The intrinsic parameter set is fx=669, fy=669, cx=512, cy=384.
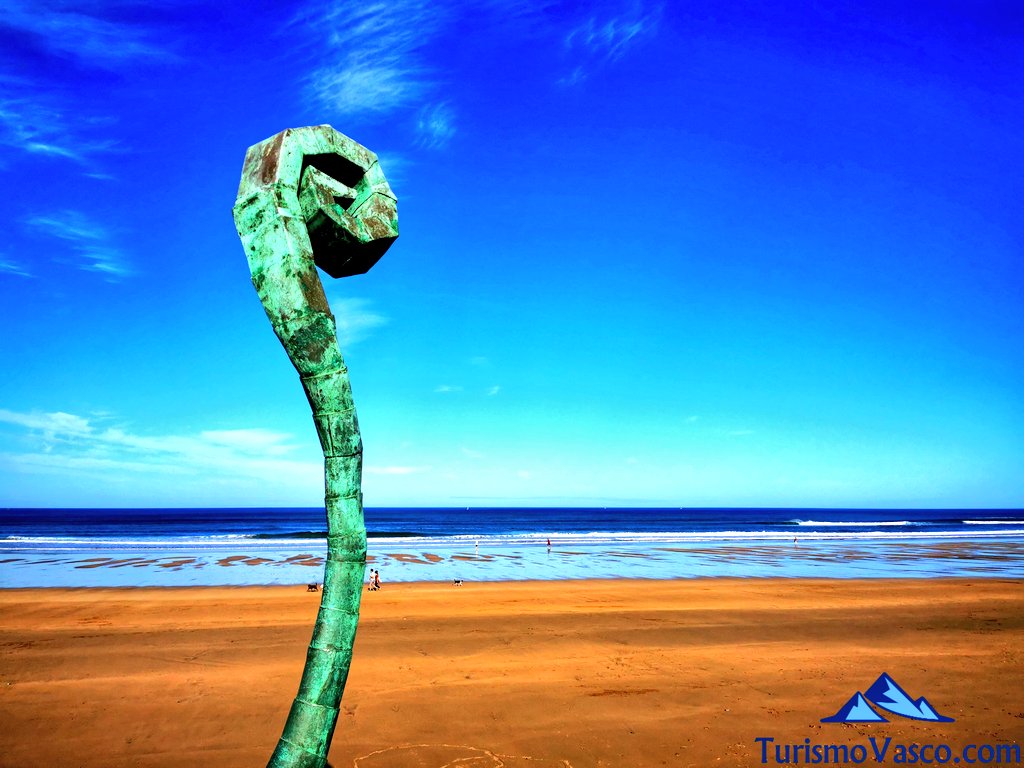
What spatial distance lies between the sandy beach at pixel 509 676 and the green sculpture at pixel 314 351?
4846 millimetres

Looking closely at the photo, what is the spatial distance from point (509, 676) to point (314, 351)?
8882mm

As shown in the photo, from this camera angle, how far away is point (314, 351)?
A: 9.13 ft

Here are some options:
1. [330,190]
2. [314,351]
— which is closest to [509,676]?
[314,351]

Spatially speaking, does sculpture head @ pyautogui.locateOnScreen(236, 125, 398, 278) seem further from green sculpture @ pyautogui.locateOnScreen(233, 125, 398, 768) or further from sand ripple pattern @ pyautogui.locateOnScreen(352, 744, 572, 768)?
sand ripple pattern @ pyautogui.locateOnScreen(352, 744, 572, 768)

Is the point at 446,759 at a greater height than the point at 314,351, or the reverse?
the point at 314,351

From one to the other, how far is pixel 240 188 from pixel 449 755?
6.39 meters

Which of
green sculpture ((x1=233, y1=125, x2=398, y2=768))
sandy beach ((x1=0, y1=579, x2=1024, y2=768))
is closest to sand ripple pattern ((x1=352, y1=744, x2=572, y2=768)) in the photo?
sandy beach ((x1=0, y1=579, x2=1024, y2=768))

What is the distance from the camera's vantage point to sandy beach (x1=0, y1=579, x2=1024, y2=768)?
7484mm

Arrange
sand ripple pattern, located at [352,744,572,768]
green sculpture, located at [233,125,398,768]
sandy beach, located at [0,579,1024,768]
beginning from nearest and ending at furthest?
green sculpture, located at [233,125,398,768] < sand ripple pattern, located at [352,744,572,768] < sandy beach, located at [0,579,1024,768]

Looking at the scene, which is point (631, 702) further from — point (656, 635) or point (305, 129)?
point (305, 129)

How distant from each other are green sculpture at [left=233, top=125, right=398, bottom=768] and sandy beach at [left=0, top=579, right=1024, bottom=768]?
15.9 feet

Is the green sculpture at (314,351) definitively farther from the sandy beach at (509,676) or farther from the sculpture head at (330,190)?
the sandy beach at (509,676)

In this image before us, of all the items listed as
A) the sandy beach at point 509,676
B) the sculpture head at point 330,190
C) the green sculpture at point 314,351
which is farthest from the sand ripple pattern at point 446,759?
the sculpture head at point 330,190

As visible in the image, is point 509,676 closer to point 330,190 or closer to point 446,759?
point 446,759
